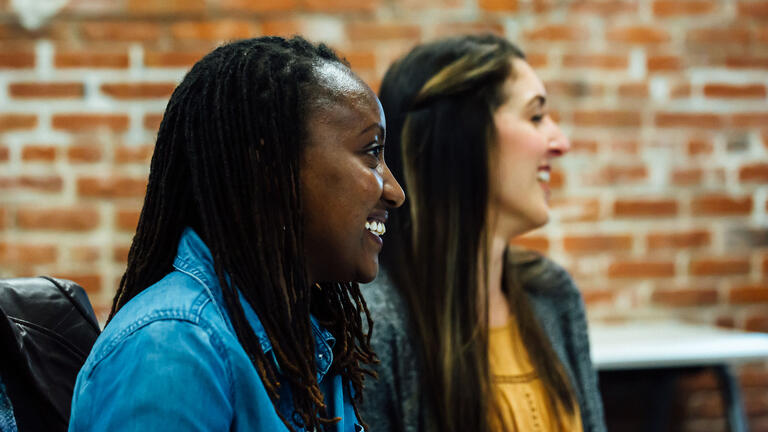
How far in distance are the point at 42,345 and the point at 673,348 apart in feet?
4.77

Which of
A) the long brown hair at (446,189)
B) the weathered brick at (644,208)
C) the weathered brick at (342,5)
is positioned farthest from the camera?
the weathered brick at (644,208)

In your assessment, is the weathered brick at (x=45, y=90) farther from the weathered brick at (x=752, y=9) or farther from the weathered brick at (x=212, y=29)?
the weathered brick at (x=752, y=9)

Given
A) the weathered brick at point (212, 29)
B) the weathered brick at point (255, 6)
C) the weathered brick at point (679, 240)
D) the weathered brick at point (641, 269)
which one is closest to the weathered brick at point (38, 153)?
the weathered brick at point (212, 29)

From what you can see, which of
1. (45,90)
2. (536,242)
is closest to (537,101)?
(536,242)

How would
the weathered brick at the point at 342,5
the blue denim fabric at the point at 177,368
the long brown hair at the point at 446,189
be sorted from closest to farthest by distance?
the blue denim fabric at the point at 177,368
the long brown hair at the point at 446,189
the weathered brick at the point at 342,5

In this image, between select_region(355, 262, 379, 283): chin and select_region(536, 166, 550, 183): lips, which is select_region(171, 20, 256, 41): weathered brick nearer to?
select_region(536, 166, 550, 183): lips

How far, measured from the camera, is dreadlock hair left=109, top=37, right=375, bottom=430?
2.26 ft

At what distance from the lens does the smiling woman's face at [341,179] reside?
72cm

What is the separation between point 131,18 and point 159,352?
5.45 feet

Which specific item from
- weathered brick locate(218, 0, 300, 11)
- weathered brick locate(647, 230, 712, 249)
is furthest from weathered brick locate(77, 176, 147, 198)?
weathered brick locate(647, 230, 712, 249)

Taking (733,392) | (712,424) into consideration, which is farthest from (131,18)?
(712,424)

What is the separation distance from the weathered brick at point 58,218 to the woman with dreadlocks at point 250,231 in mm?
1380

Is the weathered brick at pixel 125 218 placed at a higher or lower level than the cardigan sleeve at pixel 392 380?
higher

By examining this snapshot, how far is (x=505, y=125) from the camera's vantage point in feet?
4.56
